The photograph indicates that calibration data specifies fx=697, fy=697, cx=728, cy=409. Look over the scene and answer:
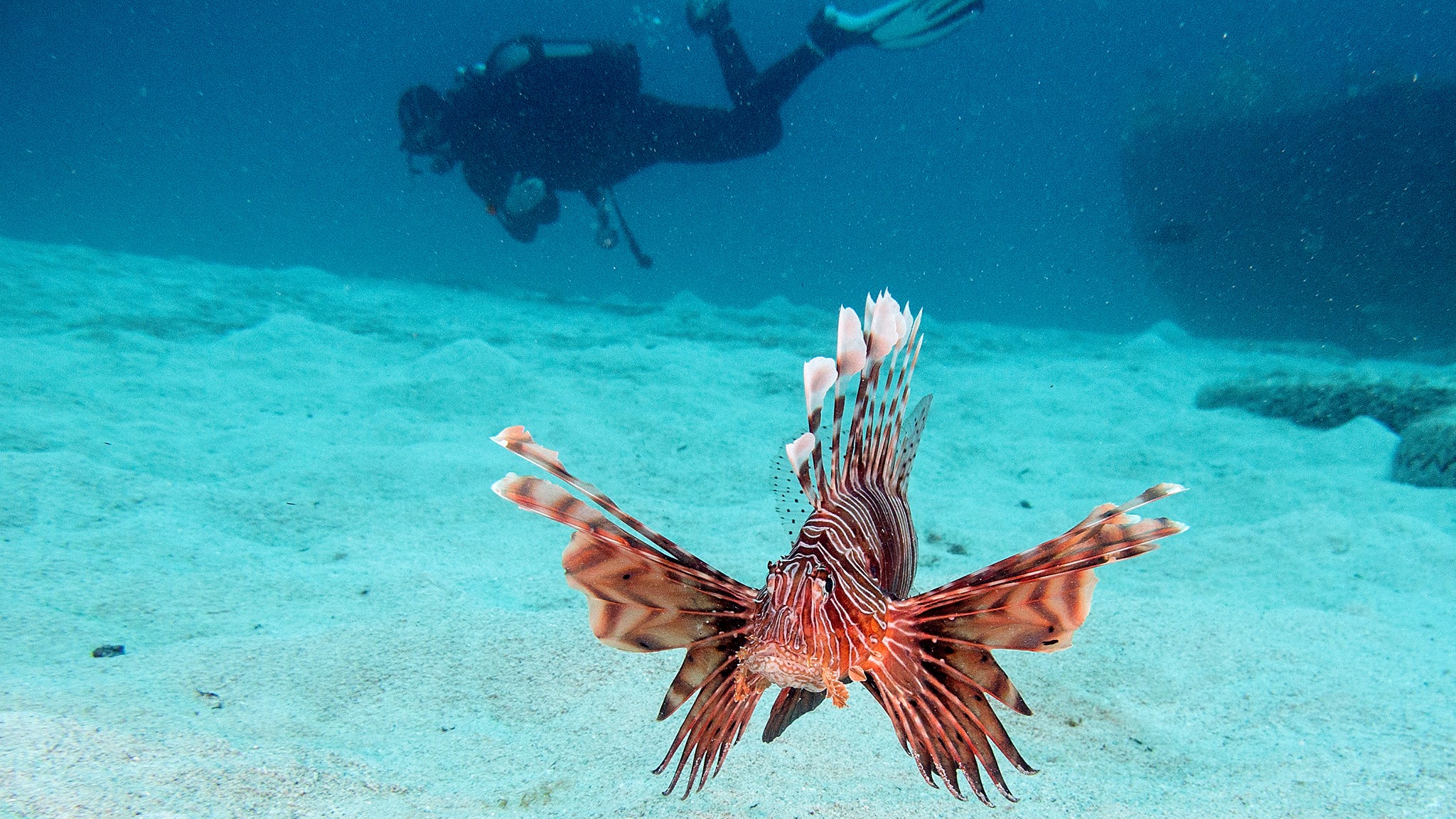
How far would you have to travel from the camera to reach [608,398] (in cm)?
542

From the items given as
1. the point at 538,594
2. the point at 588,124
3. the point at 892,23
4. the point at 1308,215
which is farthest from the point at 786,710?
the point at 1308,215

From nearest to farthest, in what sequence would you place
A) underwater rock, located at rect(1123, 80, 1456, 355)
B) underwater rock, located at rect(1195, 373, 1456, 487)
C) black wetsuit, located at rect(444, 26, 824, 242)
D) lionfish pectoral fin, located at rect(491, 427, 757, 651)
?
1. lionfish pectoral fin, located at rect(491, 427, 757, 651)
2. underwater rock, located at rect(1195, 373, 1456, 487)
3. black wetsuit, located at rect(444, 26, 824, 242)
4. underwater rock, located at rect(1123, 80, 1456, 355)

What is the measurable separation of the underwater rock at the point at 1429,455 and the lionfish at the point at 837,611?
4654 millimetres

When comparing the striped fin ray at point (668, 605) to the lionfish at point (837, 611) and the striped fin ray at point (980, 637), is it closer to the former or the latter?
the lionfish at point (837, 611)

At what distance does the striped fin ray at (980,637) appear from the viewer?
1.12 m

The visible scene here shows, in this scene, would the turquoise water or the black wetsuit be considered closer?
the turquoise water

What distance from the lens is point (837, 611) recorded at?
47.2 inches

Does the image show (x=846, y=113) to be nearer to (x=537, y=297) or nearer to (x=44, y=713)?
(x=537, y=297)

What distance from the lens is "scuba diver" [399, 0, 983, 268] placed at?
30.0ft

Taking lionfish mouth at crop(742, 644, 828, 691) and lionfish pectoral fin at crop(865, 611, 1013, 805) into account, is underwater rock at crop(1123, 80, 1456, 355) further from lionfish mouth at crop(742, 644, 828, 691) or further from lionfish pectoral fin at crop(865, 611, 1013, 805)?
lionfish mouth at crop(742, 644, 828, 691)

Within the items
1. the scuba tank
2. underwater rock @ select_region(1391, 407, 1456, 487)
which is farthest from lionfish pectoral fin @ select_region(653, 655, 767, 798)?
the scuba tank

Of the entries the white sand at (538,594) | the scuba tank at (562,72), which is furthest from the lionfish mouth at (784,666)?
the scuba tank at (562,72)

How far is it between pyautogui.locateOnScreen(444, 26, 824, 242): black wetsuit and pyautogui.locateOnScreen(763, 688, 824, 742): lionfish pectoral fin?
28.5 feet

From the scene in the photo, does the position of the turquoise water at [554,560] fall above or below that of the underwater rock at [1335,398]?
below
